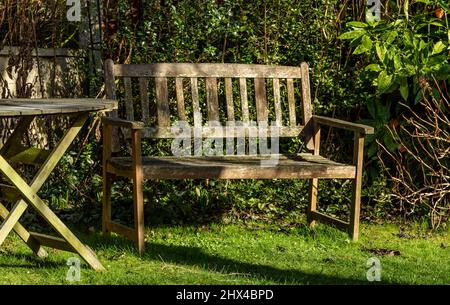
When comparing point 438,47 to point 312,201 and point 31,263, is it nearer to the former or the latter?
point 312,201

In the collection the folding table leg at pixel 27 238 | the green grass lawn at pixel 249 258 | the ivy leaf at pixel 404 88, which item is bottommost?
the green grass lawn at pixel 249 258

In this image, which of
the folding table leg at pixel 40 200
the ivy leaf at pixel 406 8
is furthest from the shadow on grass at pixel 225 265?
the ivy leaf at pixel 406 8

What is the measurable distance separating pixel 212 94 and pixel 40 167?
5.36 feet

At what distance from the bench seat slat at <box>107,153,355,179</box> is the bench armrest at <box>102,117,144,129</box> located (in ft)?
0.77

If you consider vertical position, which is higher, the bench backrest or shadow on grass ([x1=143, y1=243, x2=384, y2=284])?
the bench backrest

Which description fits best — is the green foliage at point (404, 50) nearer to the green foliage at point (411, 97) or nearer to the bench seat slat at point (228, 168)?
the green foliage at point (411, 97)

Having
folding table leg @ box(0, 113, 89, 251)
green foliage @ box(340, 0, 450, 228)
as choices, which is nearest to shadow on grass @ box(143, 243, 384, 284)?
folding table leg @ box(0, 113, 89, 251)

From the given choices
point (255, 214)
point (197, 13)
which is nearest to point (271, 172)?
point (255, 214)

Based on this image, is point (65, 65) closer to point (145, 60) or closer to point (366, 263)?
point (145, 60)

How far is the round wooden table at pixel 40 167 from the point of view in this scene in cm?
433

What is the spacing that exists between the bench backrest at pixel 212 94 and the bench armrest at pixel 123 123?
0.67 ft

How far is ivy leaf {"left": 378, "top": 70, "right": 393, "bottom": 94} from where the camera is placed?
612 centimetres

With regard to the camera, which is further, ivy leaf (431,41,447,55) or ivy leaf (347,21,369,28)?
ivy leaf (347,21,369,28)

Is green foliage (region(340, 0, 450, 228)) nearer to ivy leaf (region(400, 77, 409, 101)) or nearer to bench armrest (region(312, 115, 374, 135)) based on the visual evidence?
ivy leaf (region(400, 77, 409, 101))
